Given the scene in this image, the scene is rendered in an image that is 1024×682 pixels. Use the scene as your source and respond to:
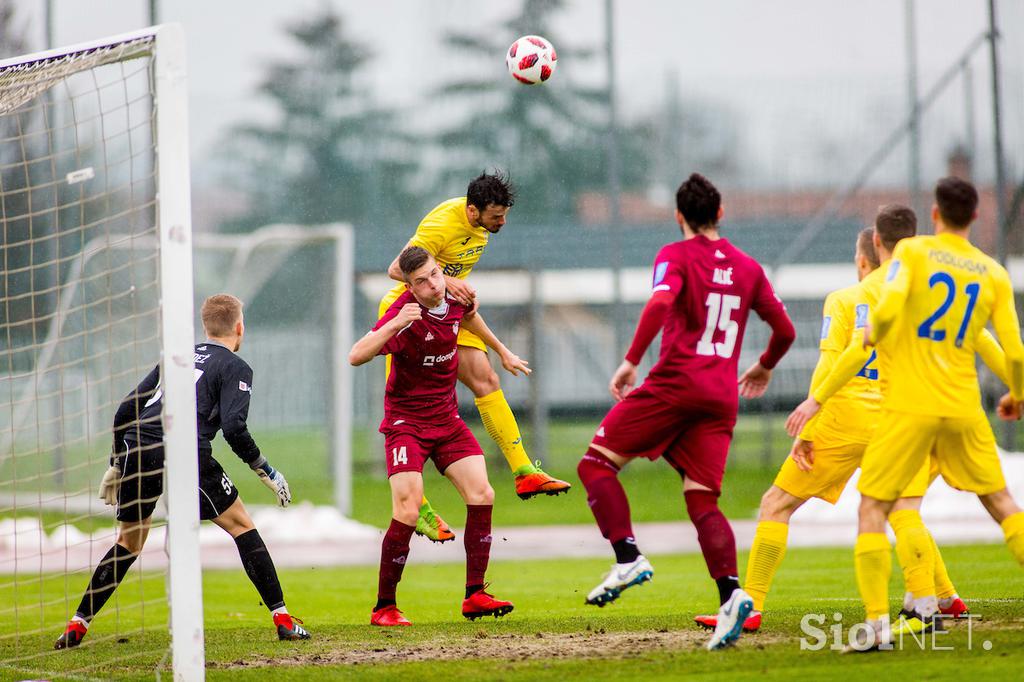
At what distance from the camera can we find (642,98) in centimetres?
1948

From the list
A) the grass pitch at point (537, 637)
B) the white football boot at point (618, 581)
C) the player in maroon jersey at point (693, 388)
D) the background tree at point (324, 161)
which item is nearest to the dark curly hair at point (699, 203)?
the player in maroon jersey at point (693, 388)

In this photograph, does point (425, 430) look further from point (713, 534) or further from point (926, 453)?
point (926, 453)

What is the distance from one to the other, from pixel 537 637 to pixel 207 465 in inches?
78.5

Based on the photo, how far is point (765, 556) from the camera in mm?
6465

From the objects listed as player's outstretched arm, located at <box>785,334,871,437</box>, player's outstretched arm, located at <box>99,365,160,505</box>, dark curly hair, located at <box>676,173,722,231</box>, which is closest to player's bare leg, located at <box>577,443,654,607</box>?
player's outstretched arm, located at <box>785,334,871,437</box>

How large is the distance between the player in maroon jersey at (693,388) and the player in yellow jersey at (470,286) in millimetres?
1173

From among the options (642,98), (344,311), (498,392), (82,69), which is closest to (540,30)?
(642,98)

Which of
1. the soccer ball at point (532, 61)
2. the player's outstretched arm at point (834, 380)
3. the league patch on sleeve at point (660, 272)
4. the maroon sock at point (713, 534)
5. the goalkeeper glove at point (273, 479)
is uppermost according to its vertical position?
the soccer ball at point (532, 61)

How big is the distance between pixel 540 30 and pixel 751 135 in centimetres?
466

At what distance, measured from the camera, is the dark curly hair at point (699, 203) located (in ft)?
19.4

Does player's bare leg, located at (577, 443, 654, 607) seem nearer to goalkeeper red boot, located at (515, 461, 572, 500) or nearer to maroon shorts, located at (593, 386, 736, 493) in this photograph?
maroon shorts, located at (593, 386, 736, 493)

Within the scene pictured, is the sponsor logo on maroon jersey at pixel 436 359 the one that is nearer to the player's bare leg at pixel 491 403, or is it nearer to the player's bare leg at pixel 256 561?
the player's bare leg at pixel 491 403

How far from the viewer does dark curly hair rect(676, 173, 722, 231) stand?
19.4 feet

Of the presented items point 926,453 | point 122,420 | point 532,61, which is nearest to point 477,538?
point 122,420
